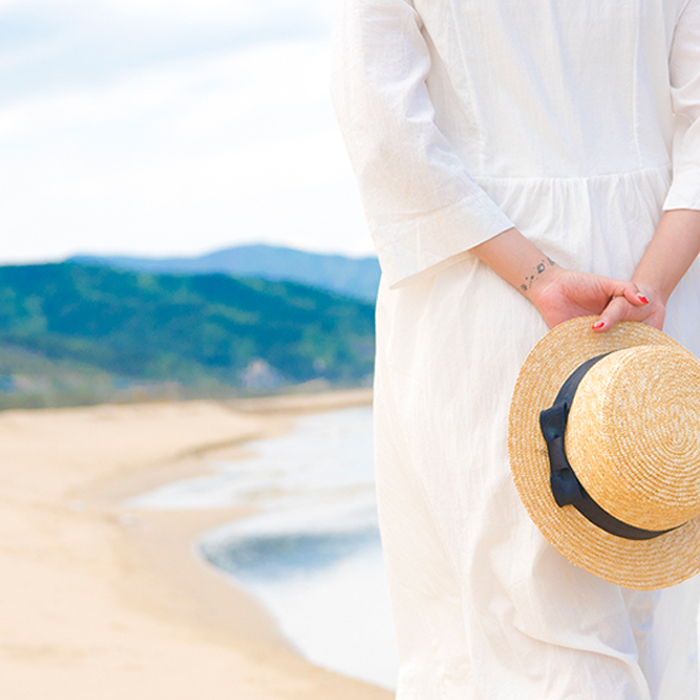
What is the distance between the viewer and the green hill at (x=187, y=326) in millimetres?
18469

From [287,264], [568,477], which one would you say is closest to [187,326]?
[287,264]

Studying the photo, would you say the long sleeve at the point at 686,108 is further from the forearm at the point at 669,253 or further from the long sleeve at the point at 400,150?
the long sleeve at the point at 400,150

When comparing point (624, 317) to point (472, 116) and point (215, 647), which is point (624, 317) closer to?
point (472, 116)

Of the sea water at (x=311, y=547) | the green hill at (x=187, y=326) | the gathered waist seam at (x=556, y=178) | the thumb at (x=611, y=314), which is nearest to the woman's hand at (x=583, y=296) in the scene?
the thumb at (x=611, y=314)

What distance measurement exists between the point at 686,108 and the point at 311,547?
11.9ft

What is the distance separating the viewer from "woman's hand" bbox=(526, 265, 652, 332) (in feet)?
3.27

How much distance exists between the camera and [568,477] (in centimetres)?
95

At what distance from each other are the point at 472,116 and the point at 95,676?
1.95m

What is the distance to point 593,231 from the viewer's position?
3.41 ft

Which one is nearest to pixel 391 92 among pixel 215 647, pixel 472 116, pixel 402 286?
pixel 472 116

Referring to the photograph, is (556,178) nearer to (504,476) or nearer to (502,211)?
(502,211)

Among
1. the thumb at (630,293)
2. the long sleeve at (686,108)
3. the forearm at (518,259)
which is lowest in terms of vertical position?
the thumb at (630,293)

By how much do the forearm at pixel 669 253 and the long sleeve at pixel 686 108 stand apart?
17 millimetres

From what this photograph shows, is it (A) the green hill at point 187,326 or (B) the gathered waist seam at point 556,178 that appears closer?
(B) the gathered waist seam at point 556,178
